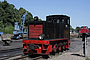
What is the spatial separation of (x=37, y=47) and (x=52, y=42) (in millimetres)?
1610

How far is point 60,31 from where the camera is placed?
1529 cm

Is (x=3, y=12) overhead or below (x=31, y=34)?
overhead

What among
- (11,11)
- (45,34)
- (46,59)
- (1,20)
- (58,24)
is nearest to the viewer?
(46,59)

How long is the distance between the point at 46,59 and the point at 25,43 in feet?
7.16

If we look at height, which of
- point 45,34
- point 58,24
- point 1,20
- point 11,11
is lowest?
point 45,34

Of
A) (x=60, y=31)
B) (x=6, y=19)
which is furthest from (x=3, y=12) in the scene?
(x=60, y=31)

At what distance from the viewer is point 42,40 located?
11.9 metres

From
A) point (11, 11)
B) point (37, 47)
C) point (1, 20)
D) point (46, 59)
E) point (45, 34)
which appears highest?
point (11, 11)

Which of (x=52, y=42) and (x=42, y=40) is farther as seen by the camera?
(x=52, y=42)

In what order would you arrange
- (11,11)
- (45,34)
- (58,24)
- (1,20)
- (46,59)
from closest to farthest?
(46,59)
(45,34)
(58,24)
(1,20)
(11,11)

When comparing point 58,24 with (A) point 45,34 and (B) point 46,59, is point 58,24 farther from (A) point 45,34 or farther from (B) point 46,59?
(B) point 46,59

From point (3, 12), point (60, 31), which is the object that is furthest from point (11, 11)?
point (60, 31)

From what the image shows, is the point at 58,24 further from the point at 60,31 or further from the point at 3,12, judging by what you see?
the point at 3,12

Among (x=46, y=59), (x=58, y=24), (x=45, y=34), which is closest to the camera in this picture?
(x=46, y=59)
